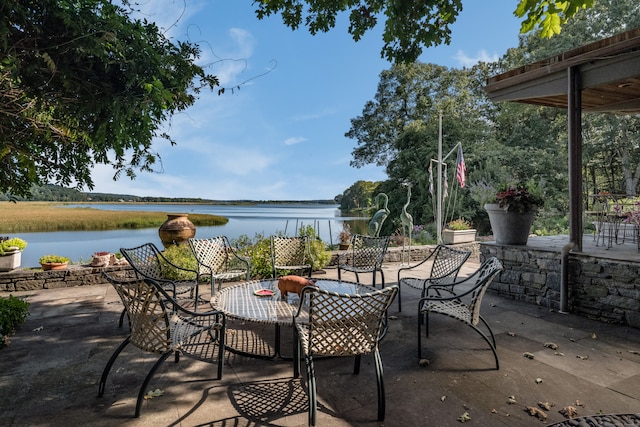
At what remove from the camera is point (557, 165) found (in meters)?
13.8

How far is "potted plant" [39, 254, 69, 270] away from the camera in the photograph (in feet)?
17.8

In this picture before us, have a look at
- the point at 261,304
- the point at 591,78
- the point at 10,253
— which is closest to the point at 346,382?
the point at 261,304

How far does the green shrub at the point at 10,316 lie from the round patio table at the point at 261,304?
1905 mm

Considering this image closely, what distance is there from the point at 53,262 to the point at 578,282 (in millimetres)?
7178

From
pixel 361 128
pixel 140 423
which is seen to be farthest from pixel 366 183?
pixel 140 423

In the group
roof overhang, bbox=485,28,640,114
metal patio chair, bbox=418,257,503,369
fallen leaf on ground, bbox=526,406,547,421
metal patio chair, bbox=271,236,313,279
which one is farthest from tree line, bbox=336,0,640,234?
fallen leaf on ground, bbox=526,406,547,421

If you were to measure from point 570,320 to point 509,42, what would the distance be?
1654 centimetres

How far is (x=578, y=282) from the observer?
4133mm

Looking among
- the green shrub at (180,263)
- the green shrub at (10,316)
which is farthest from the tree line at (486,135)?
the green shrub at (10,316)

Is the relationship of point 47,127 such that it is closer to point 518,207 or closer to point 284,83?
point 284,83

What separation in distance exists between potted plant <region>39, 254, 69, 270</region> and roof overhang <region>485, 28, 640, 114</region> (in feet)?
22.5

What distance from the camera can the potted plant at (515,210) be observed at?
184 inches

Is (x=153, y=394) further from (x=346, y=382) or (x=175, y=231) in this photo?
(x=175, y=231)

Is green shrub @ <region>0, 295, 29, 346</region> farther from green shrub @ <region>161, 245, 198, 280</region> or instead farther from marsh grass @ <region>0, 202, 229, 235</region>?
marsh grass @ <region>0, 202, 229, 235</region>
